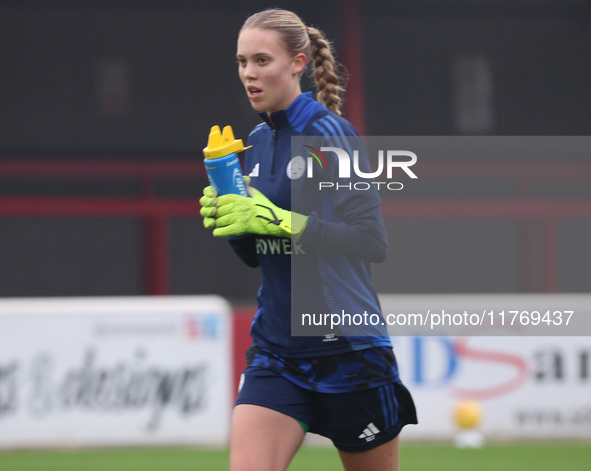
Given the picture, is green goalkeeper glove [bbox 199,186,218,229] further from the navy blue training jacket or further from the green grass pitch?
the green grass pitch

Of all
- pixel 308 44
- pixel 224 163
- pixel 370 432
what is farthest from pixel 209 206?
pixel 370 432

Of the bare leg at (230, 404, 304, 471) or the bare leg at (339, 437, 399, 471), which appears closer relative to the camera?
the bare leg at (230, 404, 304, 471)

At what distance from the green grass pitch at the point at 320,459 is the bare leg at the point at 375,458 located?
387 cm

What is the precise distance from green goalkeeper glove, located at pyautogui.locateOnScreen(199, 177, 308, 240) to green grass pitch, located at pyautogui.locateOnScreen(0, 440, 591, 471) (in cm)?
416

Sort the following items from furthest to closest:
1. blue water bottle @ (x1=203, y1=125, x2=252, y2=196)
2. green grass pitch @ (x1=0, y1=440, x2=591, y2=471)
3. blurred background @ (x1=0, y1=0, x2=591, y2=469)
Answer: blurred background @ (x1=0, y1=0, x2=591, y2=469)
green grass pitch @ (x1=0, y1=440, x2=591, y2=471)
blue water bottle @ (x1=203, y1=125, x2=252, y2=196)

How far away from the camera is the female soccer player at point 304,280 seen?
2.88m

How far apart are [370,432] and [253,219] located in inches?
27.1

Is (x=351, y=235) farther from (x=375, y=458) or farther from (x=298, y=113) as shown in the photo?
(x=375, y=458)

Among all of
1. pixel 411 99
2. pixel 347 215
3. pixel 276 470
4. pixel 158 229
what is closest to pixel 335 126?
pixel 347 215

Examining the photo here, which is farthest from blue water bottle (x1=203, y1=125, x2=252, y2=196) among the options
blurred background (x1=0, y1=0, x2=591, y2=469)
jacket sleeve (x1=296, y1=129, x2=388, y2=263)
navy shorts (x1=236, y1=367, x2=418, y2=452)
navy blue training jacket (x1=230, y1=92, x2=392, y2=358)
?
blurred background (x1=0, y1=0, x2=591, y2=469)

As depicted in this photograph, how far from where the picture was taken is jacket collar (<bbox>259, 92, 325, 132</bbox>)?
301cm

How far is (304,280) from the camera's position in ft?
9.77

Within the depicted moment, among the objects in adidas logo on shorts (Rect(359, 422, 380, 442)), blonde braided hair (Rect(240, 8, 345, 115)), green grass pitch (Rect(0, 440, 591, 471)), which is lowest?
green grass pitch (Rect(0, 440, 591, 471))

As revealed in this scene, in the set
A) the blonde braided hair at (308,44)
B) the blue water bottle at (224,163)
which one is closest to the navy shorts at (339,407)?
the blue water bottle at (224,163)
